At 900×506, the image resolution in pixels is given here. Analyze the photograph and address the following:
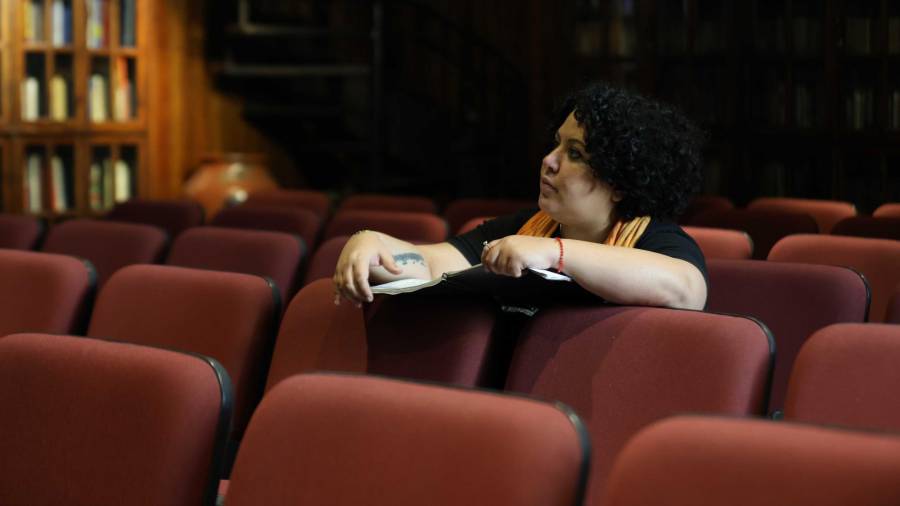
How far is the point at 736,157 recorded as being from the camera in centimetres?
766

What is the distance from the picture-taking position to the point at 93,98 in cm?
758

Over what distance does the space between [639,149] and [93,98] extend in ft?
19.2

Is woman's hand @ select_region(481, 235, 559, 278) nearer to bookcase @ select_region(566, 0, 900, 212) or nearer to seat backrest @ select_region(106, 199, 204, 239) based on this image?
seat backrest @ select_region(106, 199, 204, 239)

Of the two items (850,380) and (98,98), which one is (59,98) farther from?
(850,380)

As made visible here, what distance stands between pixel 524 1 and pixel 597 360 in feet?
27.2

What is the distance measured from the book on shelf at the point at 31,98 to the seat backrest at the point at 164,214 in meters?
1.92

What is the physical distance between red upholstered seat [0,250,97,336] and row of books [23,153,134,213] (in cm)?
454

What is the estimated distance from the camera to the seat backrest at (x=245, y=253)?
3.49 m

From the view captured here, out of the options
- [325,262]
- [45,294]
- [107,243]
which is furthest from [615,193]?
[107,243]

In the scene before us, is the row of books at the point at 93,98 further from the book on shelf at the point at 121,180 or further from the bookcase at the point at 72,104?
the book on shelf at the point at 121,180

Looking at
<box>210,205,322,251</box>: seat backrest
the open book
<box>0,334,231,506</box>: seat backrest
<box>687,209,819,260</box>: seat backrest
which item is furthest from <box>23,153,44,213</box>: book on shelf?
<box>0,334,231,506</box>: seat backrest

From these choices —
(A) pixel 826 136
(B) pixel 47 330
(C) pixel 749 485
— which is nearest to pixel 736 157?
(A) pixel 826 136

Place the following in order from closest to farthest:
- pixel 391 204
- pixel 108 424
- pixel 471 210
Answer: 1. pixel 108 424
2. pixel 471 210
3. pixel 391 204

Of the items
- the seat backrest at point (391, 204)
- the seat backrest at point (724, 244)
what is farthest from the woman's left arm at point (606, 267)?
the seat backrest at point (391, 204)
